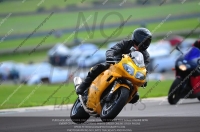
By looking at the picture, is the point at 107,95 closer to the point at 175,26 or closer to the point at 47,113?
the point at 47,113

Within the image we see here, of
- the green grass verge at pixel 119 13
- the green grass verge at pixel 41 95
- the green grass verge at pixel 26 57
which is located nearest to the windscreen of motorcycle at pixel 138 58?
the green grass verge at pixel 41 95

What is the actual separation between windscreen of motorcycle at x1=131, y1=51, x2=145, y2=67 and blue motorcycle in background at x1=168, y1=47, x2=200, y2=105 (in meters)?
4.63

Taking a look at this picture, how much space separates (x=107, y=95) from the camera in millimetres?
12008

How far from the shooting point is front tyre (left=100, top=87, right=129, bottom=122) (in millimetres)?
11523

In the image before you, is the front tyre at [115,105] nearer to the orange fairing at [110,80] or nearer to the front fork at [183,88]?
the orange fairing at [110,80]

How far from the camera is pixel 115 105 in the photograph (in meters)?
11.5

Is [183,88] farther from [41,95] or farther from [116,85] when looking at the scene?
[41,95]

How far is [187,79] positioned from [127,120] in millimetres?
4521

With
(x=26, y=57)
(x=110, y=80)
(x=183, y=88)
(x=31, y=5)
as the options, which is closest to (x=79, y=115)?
(x=110, y=80)

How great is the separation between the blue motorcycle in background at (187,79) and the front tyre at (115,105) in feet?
15.7

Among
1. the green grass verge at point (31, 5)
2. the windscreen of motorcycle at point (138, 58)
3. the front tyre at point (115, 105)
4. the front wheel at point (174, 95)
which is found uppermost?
the windscreen of motorcycle at point (138, 58)

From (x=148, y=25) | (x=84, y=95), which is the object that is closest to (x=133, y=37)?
(x=84, y=95)

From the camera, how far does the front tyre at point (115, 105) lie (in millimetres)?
11523

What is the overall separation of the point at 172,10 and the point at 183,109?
4688 centimetres
